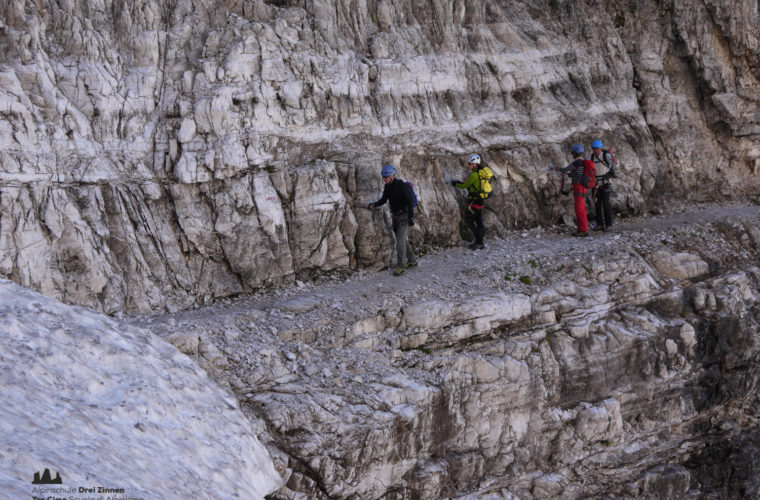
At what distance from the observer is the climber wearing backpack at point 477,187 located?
13406mm

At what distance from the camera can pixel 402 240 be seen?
12.7 meters

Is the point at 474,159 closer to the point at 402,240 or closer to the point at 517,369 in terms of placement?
the point at 402,240

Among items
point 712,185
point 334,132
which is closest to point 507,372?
point 334,132

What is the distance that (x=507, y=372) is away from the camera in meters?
11.1

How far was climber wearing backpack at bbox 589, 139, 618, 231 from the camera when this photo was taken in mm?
14793

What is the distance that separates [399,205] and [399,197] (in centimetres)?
A: 17

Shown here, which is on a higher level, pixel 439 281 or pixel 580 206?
pixel 580 206

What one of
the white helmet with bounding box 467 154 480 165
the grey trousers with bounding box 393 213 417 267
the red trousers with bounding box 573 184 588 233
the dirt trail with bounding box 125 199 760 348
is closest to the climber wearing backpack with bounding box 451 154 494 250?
the white helmet with bounding box 467 154 480 165

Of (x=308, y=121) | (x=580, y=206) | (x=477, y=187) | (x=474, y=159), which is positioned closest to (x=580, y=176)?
(x=580, y=206)

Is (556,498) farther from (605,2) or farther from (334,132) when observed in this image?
(605,2)

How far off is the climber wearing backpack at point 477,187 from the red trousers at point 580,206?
2470mm

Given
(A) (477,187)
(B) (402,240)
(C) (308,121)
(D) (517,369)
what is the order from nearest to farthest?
(D) (517,369) → (B) (402,240) → (C) (308,121) → (A) (477,187)

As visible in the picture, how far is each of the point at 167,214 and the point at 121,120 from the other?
2.12m

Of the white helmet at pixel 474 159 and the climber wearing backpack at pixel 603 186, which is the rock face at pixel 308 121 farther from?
the white helmet at pixel 474 159
